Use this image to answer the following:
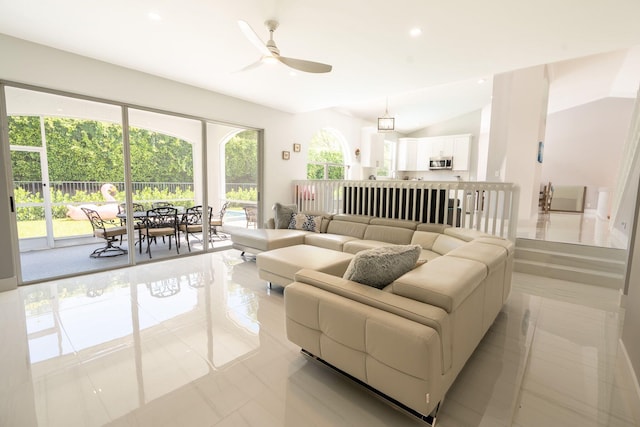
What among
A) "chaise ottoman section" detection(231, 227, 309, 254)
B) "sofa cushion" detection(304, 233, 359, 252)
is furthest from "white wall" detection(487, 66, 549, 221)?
"chaise ottoman section" detection(231, 227, 309, 254)

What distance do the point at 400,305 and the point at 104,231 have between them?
16.5ft

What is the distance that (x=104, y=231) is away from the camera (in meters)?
4.57

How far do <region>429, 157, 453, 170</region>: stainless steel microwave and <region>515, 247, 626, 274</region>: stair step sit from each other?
5324 mm

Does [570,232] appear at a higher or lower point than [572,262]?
higher

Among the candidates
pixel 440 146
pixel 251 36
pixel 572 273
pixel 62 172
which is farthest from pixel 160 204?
pixel 440 146

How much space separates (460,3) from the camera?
2.42 metres

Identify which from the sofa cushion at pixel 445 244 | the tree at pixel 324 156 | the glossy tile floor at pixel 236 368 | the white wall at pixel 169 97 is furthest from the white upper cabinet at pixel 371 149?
the glossy tile floor at pixel 236 368

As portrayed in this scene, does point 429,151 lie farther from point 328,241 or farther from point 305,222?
point 328,241

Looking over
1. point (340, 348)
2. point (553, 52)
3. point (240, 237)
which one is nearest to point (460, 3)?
point (553, 52)

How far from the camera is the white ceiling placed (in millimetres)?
2529

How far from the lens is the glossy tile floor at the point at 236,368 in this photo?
5.13 feet

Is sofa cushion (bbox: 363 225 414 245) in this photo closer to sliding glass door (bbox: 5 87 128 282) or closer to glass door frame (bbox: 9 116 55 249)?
sliding glass door (bbox: 5 87 128 282)

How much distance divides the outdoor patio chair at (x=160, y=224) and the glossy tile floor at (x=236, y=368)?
1732mm

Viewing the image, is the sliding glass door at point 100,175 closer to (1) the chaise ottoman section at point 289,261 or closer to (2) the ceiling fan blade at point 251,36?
(1) the chaise ottoman section at point 289,261
